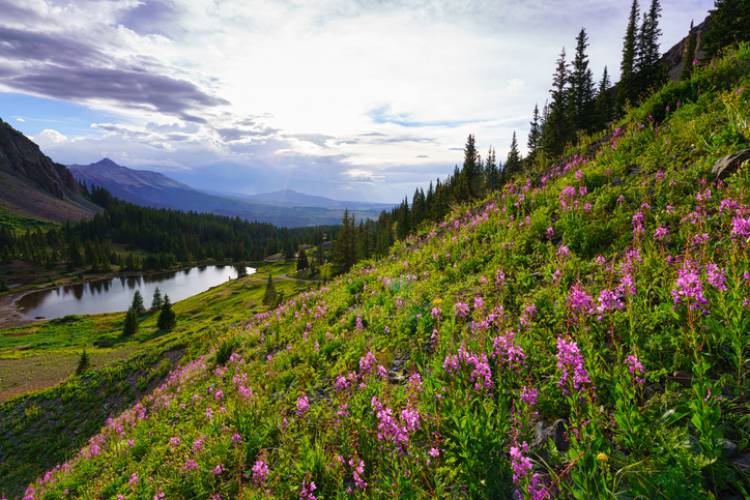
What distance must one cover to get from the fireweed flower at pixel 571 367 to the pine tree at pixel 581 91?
6518cm

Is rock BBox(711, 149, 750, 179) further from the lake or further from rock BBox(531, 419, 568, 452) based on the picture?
the lake

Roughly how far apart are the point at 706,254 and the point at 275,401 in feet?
23.3

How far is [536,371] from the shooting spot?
4.13 meters

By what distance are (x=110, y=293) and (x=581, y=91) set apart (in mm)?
183835

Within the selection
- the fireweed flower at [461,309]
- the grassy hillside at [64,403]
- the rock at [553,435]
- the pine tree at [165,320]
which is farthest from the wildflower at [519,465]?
the pine tree at [165,320]

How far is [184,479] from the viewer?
17.9ft

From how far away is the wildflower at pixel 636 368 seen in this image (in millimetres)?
3255

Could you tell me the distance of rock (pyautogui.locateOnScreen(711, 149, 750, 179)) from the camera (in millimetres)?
5918

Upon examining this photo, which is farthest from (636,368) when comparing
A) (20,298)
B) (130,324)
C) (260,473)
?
(20,298)

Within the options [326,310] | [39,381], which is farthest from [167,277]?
[326,310]

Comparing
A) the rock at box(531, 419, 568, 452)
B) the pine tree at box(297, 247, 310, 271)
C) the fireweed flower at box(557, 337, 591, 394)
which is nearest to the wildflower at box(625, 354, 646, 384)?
the fireweed flower at box(557, 337, 591, 394)

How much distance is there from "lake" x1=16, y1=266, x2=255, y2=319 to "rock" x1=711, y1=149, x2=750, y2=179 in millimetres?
154933

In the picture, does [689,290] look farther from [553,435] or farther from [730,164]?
[730,164]

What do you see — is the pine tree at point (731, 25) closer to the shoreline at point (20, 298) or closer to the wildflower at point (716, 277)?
the wildflower at point (716, 277)
